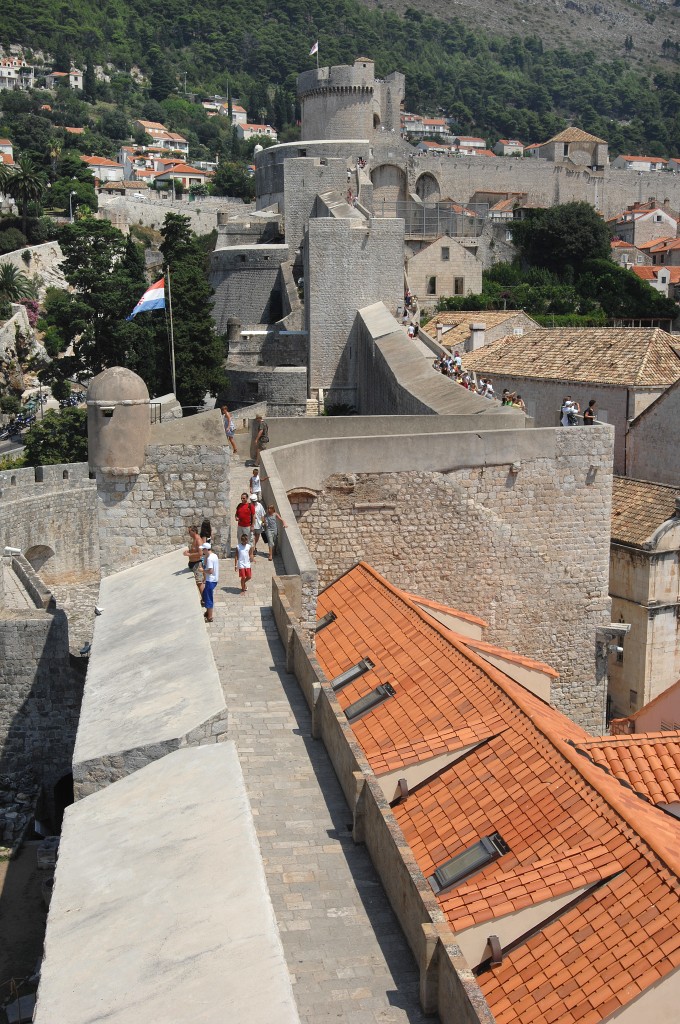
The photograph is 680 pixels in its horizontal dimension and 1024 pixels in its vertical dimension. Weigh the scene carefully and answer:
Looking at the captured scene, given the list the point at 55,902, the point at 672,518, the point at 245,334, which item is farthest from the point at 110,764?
the point at 245,334

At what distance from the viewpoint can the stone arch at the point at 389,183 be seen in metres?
45.1

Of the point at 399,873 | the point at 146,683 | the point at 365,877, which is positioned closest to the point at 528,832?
the point at 365,877

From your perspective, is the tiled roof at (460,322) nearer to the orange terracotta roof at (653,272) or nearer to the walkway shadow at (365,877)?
the orange terracotta roof at (653,272)

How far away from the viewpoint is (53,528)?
19594 millimetres

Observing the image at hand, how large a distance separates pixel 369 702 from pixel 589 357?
44.7 ft

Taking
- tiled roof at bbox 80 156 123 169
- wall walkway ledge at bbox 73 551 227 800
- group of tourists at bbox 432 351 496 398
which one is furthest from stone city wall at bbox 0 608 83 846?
tiled roof at bbox 80 156 123 169

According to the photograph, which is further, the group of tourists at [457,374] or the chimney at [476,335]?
the chimney at [476,335]

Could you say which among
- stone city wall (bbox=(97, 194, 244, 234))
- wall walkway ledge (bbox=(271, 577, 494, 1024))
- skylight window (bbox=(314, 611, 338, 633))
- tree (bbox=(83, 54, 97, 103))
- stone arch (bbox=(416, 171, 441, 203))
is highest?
tree (bbox=(83, 54, 97, 103))

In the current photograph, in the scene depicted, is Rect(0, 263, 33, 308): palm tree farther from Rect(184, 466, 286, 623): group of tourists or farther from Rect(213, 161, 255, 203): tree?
Rect(184, 466, 286, 623): group of tourists

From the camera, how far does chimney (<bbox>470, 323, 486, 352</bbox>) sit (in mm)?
27609

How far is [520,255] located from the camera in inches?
1783

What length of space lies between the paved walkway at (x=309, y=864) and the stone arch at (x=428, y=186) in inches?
1876

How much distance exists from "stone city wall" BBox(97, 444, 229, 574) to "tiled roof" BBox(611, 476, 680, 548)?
7.33 metres

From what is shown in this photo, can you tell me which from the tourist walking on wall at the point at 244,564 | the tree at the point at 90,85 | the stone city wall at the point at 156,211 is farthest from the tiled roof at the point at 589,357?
the tree at the point at 90,85
